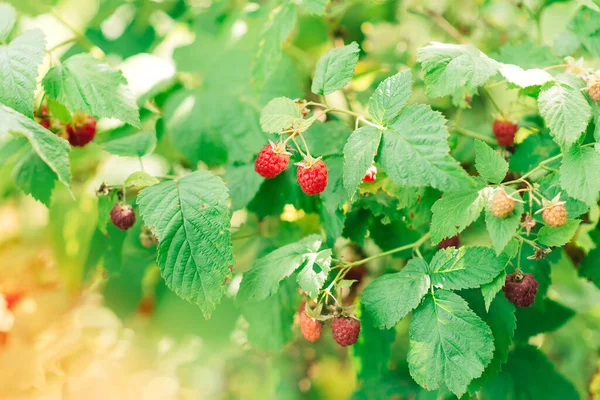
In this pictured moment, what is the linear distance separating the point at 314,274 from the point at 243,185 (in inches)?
11.6

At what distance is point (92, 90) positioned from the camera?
2.92ft

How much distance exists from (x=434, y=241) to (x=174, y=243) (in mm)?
396

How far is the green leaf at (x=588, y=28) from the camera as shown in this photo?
1015 millimetres

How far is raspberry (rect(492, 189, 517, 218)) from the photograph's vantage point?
0.72 meters

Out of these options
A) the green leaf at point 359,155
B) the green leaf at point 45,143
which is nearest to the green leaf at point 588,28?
the green leaf at point 359,155

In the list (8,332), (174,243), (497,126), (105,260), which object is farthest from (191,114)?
(8,332)

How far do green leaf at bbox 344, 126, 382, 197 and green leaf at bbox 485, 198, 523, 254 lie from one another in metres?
0.19

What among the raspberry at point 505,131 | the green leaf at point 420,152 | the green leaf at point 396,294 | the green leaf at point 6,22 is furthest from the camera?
the raspberry at point 505,131

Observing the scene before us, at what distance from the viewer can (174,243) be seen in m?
0.81

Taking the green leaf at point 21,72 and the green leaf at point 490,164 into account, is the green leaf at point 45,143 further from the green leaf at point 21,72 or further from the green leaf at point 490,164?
the green leaf at point 490,164

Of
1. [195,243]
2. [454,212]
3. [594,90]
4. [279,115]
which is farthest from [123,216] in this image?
[594,90]

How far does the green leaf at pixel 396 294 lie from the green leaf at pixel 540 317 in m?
0.30

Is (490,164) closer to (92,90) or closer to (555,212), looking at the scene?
(555,212)

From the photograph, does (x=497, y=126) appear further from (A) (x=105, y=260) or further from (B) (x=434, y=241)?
(A) (x=105, y=260)
